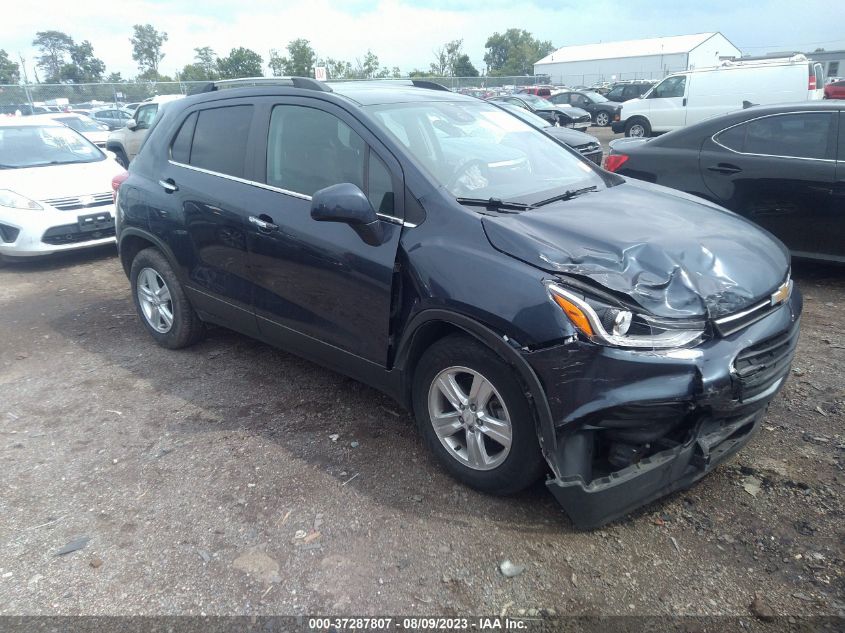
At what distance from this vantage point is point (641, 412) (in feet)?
8.14

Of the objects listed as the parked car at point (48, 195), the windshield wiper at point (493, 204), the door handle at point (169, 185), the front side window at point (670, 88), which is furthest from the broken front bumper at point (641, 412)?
the front side window at point (670, 88)

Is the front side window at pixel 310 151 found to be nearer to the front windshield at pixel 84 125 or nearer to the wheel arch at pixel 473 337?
the wheel arch at pixel 473 337

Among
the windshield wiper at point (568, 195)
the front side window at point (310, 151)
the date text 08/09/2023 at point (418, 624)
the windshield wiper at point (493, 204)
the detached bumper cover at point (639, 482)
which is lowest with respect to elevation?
the date text 08/09/2023 at point (418, 624)

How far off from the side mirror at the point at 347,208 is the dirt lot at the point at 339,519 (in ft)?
4.13

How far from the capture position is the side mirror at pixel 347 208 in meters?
3.08

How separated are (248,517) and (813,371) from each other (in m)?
3.57

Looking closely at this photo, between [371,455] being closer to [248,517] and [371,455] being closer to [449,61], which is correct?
[248,517]

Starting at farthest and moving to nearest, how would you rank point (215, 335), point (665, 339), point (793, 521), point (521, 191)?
point (215, 335)
point (521, 191)
point (793, 521)
point (665, 339)

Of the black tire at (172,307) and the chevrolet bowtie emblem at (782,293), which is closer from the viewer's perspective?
the chevrolet bowtie emblem at (782,293)

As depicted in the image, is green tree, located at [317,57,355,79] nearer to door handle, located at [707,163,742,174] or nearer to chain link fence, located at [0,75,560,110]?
chain link fence, located at [0,75,560,110]

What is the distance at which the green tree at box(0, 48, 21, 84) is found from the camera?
5972 centimetres

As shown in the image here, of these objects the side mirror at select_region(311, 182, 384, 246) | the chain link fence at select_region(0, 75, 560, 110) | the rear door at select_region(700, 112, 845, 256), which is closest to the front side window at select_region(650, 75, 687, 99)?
the chain link fence at select_region(0, 75, 560, 110)

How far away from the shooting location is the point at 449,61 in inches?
2847

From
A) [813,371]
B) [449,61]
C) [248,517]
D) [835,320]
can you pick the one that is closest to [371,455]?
[248,517]
